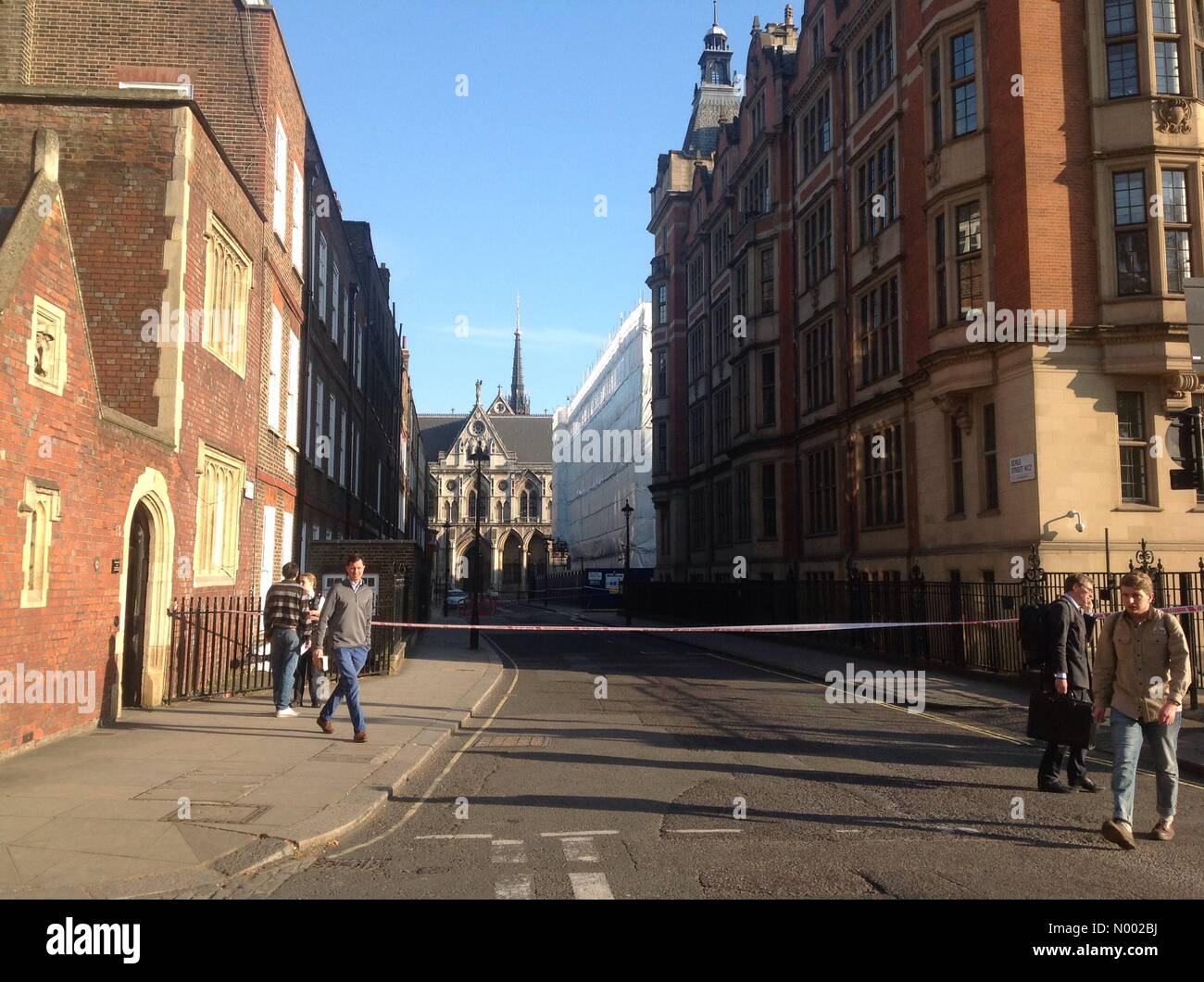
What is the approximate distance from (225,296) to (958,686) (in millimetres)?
13800

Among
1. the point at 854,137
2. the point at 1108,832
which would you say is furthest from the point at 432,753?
the point at 854,137

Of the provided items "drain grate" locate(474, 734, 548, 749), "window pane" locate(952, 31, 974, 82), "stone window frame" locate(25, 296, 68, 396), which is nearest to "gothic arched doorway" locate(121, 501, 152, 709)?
"stone window frame" locate(25, 296, 68, 396)

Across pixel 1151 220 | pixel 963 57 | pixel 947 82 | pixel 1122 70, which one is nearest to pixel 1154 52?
pixel 1122 70

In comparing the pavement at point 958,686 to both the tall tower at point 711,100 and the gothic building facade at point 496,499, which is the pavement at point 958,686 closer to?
the tall tower at point 711,100

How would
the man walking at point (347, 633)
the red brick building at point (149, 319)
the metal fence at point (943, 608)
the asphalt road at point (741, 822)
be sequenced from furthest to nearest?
1. the metal fence at point (943, 608)
2. the man walking at point (347, 633)
3. the red brick building at point (149, 319)
4. the asphalt road at point (741, 822)

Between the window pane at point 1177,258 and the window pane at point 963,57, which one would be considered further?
the window pane at point 963,57

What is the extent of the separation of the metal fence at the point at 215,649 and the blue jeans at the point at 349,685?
2.41m

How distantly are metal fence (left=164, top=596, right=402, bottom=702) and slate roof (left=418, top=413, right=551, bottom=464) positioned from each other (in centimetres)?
11019

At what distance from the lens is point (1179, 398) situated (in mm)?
18562

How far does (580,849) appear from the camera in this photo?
6.59 m

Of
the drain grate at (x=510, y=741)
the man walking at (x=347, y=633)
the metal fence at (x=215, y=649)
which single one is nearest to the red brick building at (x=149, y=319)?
the metal fence at (x=215, y=649)

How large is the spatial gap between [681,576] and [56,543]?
3921 cm

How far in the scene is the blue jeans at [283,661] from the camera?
12.4m

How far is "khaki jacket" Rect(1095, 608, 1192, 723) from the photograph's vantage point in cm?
688
